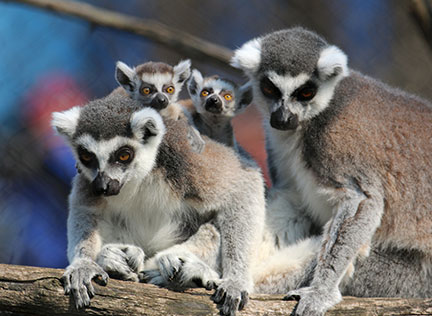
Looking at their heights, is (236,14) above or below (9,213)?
above

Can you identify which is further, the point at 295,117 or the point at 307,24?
the point at 307,24

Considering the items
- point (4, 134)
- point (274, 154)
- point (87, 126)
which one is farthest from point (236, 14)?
point (87, 126)

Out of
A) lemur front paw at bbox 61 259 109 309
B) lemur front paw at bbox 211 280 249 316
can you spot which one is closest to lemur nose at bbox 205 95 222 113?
lemur front paw at bbox 211 280 249 316

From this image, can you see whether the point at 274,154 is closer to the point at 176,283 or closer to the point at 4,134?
the point at 176,283

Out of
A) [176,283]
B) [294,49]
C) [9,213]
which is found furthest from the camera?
[9,213]

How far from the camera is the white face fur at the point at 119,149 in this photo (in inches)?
130

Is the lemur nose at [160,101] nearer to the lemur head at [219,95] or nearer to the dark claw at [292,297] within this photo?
the lemur head at [219,95]

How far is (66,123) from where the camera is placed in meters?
3.45

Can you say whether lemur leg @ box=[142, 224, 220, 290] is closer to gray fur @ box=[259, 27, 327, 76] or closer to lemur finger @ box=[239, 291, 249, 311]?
lemur finger @ box=[239, 291, 249, 311]

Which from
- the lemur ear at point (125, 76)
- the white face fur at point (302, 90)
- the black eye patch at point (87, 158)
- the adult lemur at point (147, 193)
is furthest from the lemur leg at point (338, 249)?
the lemur ear at point (125, 76)

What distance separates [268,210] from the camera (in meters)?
3.99

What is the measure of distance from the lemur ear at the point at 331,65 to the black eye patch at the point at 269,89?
29 centimetres

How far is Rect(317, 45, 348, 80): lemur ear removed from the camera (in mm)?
3734

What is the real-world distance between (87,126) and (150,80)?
3.00 feet
